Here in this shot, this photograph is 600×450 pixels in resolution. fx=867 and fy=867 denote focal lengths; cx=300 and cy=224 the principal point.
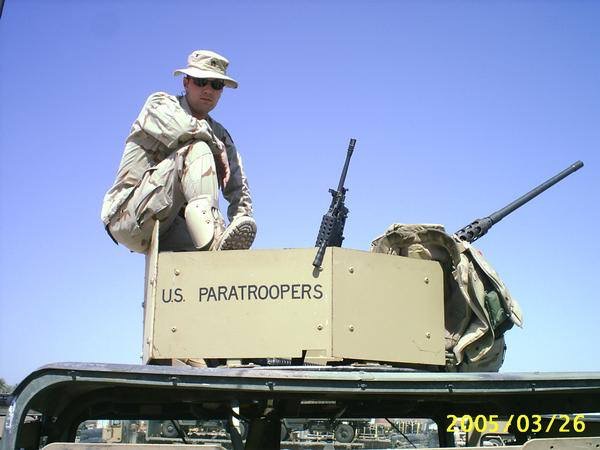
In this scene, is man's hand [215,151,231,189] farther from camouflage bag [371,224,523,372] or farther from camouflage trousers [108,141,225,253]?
camouflage bag [371,224,523,372]

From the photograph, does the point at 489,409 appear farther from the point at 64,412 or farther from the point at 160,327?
the point at 64,412

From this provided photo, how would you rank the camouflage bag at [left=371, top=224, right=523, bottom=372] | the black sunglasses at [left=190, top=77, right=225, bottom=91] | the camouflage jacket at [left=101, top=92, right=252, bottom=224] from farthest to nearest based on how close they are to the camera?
1. the black sunglasses at [left=190, top=77, right=225, bottom=91]
2. the camouflage jacket at [left=101, top=92, right=252, bottom=224]
3. the camouflage bag at [left=371, top=224, right=523, bottom=372]

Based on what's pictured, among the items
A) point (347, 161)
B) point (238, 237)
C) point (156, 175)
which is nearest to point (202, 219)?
point (238, 237)

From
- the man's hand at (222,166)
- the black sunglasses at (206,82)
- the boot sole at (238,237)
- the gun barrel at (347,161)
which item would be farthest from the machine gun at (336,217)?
the black sunglasses at (206,82)

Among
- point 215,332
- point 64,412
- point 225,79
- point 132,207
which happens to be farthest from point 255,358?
point 225,79

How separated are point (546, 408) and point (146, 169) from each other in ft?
9.73

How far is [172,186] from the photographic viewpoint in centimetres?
561

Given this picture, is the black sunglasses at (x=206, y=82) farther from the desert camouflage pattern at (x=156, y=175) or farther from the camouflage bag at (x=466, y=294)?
the camouflage bag at (x=466, y=294)

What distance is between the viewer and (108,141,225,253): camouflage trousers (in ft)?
18.4

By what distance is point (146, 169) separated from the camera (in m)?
5.85

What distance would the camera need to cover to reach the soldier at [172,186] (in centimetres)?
548
